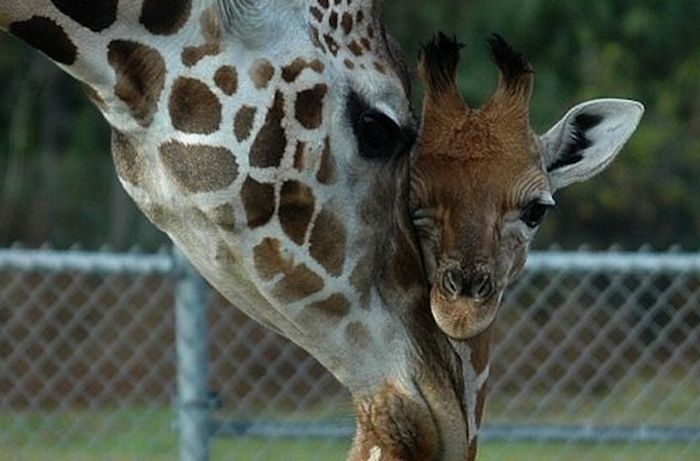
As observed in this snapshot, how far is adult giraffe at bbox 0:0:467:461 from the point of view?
3.03 meters

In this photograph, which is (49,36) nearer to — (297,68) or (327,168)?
(297,68)

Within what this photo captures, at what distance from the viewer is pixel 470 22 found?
14.2m

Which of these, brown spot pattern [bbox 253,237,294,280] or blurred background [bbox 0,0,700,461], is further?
blurred background [bbox 0,0,700,461]

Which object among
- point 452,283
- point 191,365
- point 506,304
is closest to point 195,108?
point 452,283

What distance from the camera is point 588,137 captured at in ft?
11.7

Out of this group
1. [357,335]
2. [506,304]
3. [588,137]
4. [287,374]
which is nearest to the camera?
[357,335]

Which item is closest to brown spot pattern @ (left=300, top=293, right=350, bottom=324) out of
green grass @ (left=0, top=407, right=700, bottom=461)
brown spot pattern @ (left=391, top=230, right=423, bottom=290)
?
brown spot pattern @ (left=391, top=230, right=423, bottom=290)

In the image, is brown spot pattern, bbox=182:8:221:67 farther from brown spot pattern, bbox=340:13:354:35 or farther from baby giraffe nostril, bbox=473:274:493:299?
baby giraffe nostril, bbox=473:274:493:299

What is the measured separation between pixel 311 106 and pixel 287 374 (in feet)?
23.6

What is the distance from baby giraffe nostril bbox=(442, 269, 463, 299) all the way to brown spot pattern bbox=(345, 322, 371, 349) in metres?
0.18

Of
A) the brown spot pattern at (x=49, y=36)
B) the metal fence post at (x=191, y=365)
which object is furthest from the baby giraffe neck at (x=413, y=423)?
the metal fence post at (x=191, y=365)

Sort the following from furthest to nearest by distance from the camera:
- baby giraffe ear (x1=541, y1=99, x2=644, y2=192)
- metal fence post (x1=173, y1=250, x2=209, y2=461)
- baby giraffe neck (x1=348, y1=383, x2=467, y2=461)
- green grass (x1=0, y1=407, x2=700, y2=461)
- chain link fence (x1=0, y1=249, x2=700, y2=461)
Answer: green grass (x1=0, y1=407, x2=700, y2=461), chain link fence (x1=0, y1=249, x2=700, y2=461), metal fence post (x1=173, y1=250, x2=209, y2=461), baby giraffe ear (x1=541, y1=99, x2=644, y2=192), baby giraffe neck (x1=348, y1=383, x2=467, y2=461)

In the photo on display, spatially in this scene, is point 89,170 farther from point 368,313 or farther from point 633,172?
point 368,313

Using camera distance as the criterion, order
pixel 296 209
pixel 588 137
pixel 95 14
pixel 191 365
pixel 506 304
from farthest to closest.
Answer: pixel 506 304 < pixel 191 365 < pixel 588 137 < pixel 296 209 < pixel 95 14
